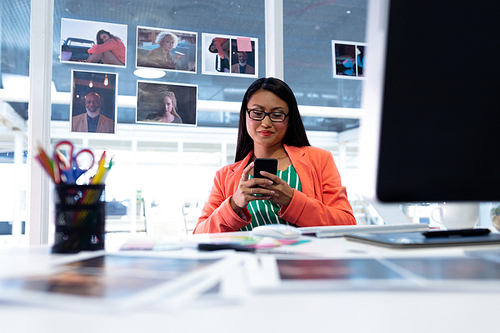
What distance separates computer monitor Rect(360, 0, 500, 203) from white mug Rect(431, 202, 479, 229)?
487mm

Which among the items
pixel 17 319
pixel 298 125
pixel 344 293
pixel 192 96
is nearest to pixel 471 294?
pixel 344 293

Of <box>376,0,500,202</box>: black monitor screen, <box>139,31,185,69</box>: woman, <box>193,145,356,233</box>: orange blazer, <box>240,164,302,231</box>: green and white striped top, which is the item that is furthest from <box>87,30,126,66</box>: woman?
<box>376,0,500,202</box>: black monitor screen

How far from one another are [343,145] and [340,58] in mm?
533

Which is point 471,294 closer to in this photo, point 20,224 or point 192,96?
point 192,96

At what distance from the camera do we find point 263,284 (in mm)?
344

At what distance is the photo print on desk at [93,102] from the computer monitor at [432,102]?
66.7 inches

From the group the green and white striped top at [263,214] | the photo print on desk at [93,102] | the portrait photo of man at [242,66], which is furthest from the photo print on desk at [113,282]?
the portrait photo of man at [242,66]

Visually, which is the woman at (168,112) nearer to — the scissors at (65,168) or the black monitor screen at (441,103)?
the scissors at (65,168)

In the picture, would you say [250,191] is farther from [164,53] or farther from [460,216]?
[164,53]

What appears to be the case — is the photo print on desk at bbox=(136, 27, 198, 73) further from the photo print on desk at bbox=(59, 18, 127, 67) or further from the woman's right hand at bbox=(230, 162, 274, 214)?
the woman's right hand at bbox=(230, 162, 274, 214)

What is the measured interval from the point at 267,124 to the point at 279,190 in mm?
404

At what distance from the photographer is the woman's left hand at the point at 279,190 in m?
1.14

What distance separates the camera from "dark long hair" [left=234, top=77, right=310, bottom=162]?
1531 mm

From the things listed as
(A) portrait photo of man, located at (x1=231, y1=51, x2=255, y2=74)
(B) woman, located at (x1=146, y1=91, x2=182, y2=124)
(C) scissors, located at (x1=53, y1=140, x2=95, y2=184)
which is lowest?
(C) scissors, located at (x1=53, y1=140, x2=95, y2=184)
